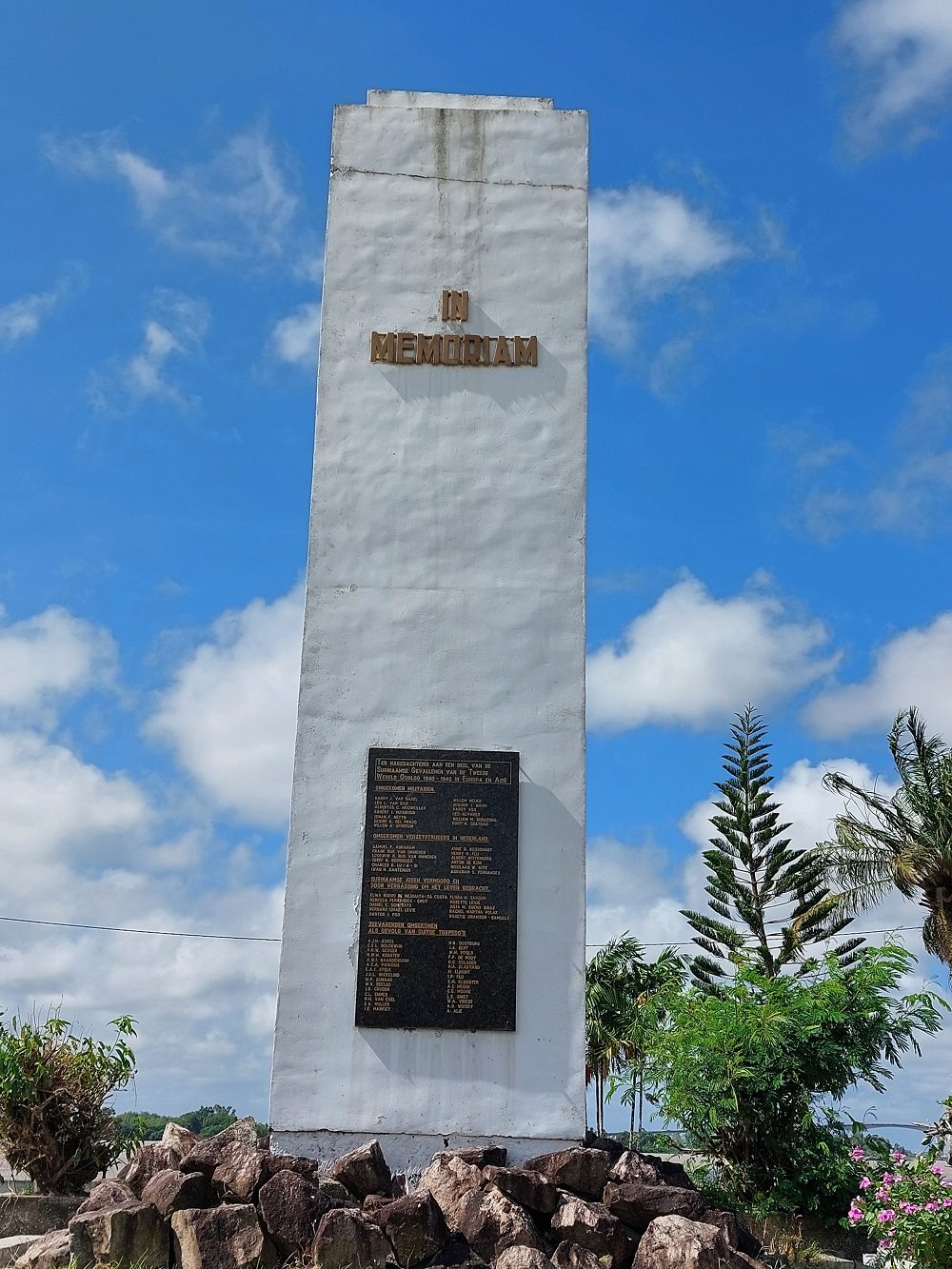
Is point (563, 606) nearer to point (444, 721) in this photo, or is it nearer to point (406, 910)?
point (444, 721)

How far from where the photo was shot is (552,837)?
24.8ft

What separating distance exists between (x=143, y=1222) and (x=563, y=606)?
4.23 meters

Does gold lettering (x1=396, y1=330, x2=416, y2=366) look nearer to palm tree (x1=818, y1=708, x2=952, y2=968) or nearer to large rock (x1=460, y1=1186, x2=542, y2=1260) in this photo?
large rock (x1=460, y1=1186, x2=542, y2=1260)

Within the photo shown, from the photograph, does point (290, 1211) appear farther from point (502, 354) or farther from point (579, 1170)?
point (502, 354)

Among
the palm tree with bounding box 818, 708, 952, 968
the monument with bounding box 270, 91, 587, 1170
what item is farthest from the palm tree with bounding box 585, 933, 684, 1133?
the monument with bounding box 270, 91, 587, 1170

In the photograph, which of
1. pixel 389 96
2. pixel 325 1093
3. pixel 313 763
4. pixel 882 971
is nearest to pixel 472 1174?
pixel 325 1093

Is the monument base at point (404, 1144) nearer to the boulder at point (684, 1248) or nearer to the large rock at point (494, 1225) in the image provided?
the large rock at point (494, 1225)

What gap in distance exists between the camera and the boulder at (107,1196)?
5977 mm

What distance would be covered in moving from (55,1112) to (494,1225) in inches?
117

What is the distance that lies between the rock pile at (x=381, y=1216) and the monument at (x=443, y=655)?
614 mm

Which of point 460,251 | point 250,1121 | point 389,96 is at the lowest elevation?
point 250,1121

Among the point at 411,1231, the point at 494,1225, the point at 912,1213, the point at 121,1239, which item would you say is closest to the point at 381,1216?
the point at 411,1231

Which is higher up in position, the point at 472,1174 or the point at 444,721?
the point at 444,721

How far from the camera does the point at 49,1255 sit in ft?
18.6
